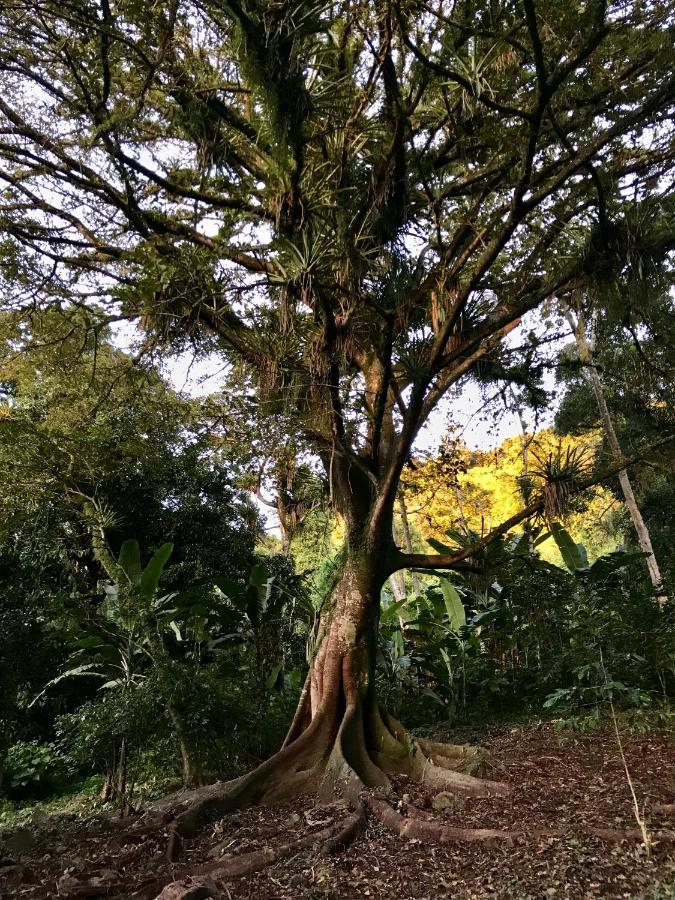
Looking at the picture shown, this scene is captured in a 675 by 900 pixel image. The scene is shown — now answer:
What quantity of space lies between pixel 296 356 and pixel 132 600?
237cm

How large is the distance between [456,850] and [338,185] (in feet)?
13.2

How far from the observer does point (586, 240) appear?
425 cm

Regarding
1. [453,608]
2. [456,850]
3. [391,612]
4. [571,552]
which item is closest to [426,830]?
[456,850]

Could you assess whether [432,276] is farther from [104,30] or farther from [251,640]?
[251,640]

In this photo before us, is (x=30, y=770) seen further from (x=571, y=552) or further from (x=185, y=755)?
(x=571, y=552)

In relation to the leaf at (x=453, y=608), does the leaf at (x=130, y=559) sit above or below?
above

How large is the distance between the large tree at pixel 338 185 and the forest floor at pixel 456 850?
43 cm

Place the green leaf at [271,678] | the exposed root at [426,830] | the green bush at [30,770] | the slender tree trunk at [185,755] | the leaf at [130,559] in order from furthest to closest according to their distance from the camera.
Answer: the green bush at [30,770] < the green leaf at [271,678] < the leaf at [130,559] < the slender tree trunk at [185,755] < the exposed root at [426,830]

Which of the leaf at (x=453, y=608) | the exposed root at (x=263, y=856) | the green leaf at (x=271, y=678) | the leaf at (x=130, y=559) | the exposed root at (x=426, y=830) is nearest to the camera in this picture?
the exposed root at (x=263, y=856)

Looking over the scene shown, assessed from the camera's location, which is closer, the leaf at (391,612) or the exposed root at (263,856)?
the exposed root at (263,856)

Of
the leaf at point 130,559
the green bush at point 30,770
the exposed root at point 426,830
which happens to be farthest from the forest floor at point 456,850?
the green bush at point 30,770

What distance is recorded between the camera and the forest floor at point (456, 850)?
227 cm

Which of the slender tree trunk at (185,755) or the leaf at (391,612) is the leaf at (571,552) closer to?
the leaf at (391,612)

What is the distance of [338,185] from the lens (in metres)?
3.95
